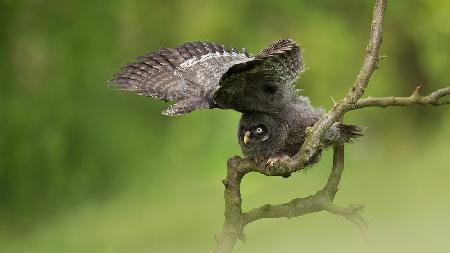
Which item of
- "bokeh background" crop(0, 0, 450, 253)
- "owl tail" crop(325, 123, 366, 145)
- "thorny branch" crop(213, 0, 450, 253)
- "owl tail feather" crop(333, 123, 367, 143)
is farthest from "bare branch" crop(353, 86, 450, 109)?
"bokeh background" crop(0, 0, 450, 253)

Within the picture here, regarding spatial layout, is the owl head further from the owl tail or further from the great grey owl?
the owl tail

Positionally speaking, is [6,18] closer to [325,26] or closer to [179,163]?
[179,163]

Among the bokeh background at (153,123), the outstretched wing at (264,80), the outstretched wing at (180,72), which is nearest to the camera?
the outstretched wing at (264,80)

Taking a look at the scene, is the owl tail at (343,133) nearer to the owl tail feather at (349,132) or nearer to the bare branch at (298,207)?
the owl tail feather at (349,132)

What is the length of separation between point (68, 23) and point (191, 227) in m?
2.41

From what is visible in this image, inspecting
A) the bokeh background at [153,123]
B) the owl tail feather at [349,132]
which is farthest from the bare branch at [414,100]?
the bokeh background at [153,123]

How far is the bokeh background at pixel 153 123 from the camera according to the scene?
6.83 m

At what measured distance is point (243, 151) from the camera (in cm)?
302

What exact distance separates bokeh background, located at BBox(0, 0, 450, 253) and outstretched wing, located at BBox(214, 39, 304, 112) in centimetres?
324

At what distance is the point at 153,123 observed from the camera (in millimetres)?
7969

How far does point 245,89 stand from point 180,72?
0.38m

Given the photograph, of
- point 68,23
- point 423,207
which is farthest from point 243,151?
point 68,23

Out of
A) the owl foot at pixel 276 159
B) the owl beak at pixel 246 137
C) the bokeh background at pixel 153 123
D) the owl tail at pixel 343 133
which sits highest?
the bokeh background at pixel 153 123

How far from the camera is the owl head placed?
296 cm
